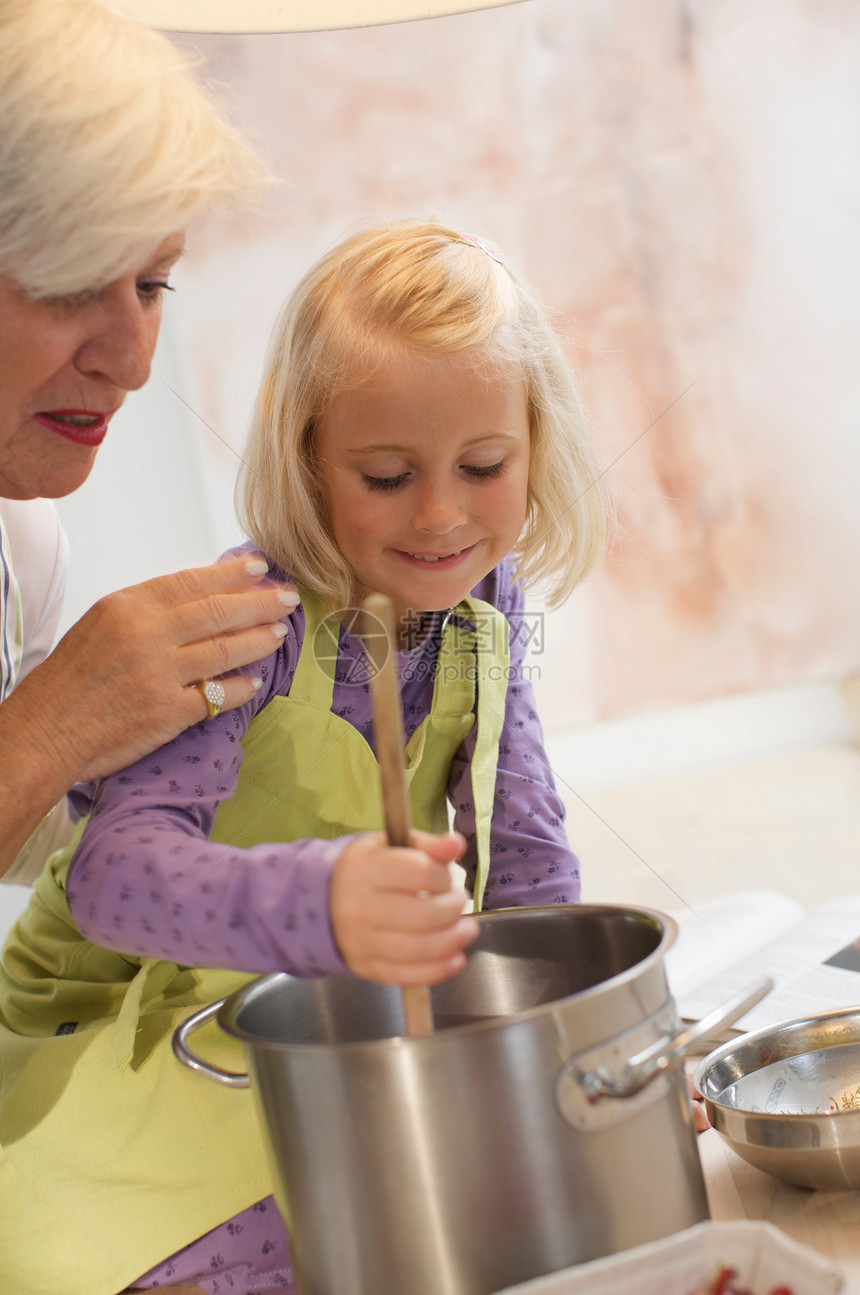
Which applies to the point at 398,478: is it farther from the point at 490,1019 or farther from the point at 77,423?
the point at 490,1019

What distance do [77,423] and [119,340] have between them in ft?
0.24

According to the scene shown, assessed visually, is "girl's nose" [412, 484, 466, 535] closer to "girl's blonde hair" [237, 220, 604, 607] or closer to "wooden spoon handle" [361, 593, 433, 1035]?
"girl's blonde hair" [237, 220, 604, 607]

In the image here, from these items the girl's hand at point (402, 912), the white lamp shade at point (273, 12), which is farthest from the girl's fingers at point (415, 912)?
the white lamp shade at point (273, 12)

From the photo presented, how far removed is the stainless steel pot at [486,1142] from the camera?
38 cm

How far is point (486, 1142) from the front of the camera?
390 millimetres

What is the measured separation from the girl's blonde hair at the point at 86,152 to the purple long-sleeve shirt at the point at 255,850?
0.26m

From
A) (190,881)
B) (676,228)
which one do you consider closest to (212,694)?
(190,881)

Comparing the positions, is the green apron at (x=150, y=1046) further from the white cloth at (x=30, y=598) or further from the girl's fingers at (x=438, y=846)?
the girl's fingers at (x=438, y=846)

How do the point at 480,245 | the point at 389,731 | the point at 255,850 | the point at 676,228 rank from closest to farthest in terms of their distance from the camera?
the point at 389,731 < the point at 255,850 < the point at 480,245 < the point at 676,228

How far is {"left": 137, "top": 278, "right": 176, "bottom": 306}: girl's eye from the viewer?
0.60 metres

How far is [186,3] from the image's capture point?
0.62m

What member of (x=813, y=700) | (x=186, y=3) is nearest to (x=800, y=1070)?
(x=186, y=3)

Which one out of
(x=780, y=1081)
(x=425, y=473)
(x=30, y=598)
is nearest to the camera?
(x=780, y=1081)

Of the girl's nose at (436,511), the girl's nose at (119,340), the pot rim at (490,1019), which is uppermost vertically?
the girl's nose at (119,340)
